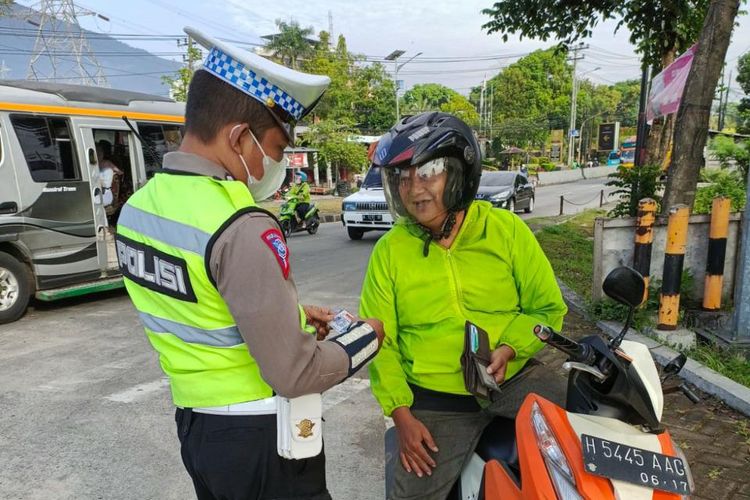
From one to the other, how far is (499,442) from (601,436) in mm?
468

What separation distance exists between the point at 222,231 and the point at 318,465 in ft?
2.38

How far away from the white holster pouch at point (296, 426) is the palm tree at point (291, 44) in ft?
137

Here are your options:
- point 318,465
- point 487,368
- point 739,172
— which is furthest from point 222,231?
point 739,172

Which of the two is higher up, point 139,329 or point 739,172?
point 739,172

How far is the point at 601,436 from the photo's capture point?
1.26 meters

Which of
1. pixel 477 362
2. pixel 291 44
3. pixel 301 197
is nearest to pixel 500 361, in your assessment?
pixel 477 362

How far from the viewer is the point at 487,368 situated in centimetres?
168

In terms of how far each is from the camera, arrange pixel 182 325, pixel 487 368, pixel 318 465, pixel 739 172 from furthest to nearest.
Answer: pixel 739 172 < pixel 487 368 < pixel 318 465 < pixel 182 325

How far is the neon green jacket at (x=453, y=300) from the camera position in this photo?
1835 millimetres

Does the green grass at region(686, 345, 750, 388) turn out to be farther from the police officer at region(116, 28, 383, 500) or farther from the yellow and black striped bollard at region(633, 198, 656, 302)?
the police officer at region(116, 28, 383, 500)

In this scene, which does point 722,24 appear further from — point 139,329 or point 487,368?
point 139,329

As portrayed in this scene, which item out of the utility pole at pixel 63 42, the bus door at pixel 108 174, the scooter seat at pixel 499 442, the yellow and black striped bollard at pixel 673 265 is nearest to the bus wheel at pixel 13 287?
the bus door at pixel 108 174

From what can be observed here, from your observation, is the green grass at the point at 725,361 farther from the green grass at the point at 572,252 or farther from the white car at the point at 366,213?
the white car at the point at 366,213

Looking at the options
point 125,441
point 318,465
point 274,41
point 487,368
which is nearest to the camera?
point 318,465
